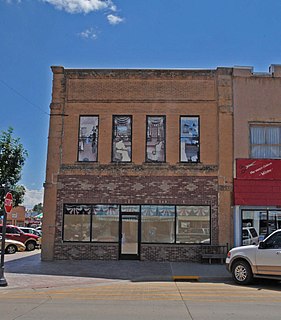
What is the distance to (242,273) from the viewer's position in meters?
12.8

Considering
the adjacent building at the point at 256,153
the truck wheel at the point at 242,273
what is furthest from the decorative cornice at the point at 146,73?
the truck wheel at the point at 242,273

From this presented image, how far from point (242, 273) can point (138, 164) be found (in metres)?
7.62

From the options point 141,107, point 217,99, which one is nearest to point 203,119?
point 217,99

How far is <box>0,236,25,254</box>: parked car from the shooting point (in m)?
24.1

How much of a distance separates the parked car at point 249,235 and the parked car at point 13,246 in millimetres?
13712

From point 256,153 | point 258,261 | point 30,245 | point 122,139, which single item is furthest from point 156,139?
point 30,245

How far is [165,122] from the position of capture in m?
19.1

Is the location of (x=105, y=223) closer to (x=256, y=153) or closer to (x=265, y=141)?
(x=256, y=153)

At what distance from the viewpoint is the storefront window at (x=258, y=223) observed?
59.6 feet

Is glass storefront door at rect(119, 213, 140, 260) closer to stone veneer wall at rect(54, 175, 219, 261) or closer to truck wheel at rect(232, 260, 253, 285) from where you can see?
stone veneer wall at rect(54, 175, 219, 261)

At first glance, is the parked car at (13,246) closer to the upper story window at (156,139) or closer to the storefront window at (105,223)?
the storefront window at (105,223)

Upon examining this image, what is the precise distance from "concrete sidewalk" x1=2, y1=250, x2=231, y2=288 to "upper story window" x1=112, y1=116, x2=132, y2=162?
15.5ft

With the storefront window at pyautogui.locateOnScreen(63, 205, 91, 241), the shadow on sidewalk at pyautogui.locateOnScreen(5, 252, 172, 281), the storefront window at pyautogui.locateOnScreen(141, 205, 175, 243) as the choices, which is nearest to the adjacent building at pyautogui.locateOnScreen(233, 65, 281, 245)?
the storefront window at pyautogui.locateOnScreen(141, 205, 175, 243)

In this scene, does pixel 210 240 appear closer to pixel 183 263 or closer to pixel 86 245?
pixel 183 263
